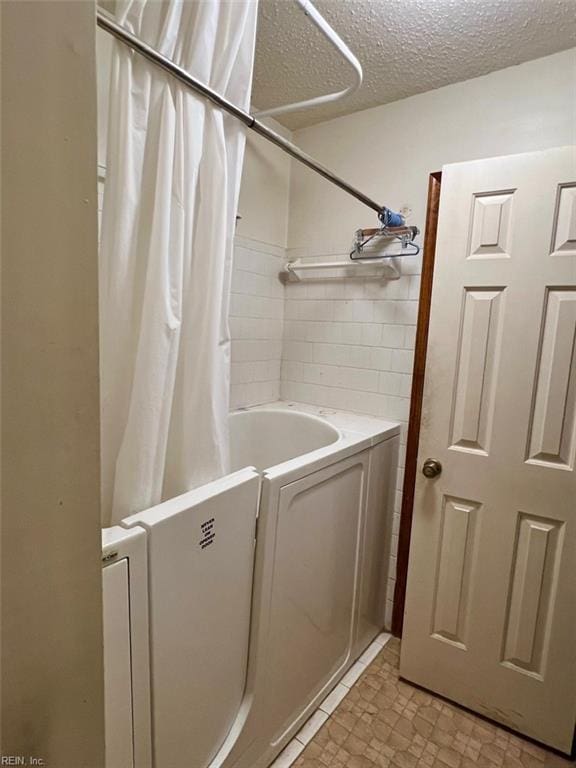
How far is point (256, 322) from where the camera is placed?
2.13m

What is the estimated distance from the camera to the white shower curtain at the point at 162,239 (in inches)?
35.5

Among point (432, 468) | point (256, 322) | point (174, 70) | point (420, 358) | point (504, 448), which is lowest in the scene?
point (432, 468)

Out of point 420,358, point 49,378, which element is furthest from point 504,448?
point 49,378

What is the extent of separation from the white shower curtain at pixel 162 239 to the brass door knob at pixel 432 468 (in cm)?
92

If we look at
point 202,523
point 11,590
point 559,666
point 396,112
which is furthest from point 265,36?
point 559,666

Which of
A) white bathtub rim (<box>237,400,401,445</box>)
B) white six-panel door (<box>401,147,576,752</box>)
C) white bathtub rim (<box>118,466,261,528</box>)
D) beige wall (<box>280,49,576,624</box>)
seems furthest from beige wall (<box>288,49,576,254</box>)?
white bathtub rim (<box>118,466,261,528</box>)

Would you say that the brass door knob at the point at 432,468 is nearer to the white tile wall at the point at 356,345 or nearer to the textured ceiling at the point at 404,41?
the white tile wall at the point at 356,345

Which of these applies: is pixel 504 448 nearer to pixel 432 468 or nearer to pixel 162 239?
pixel 432 468

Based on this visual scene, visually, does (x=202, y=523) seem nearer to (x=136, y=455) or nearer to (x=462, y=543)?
(x=136, y=455)

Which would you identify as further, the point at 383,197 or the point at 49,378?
the point at 383,197

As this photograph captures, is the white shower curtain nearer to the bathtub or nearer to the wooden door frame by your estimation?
the bathtub

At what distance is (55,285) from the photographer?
0.36 m

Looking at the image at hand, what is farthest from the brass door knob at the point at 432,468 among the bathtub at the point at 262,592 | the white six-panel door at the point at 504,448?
the bathtub at the point at 262,592

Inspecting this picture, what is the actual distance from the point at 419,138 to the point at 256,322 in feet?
3.72
